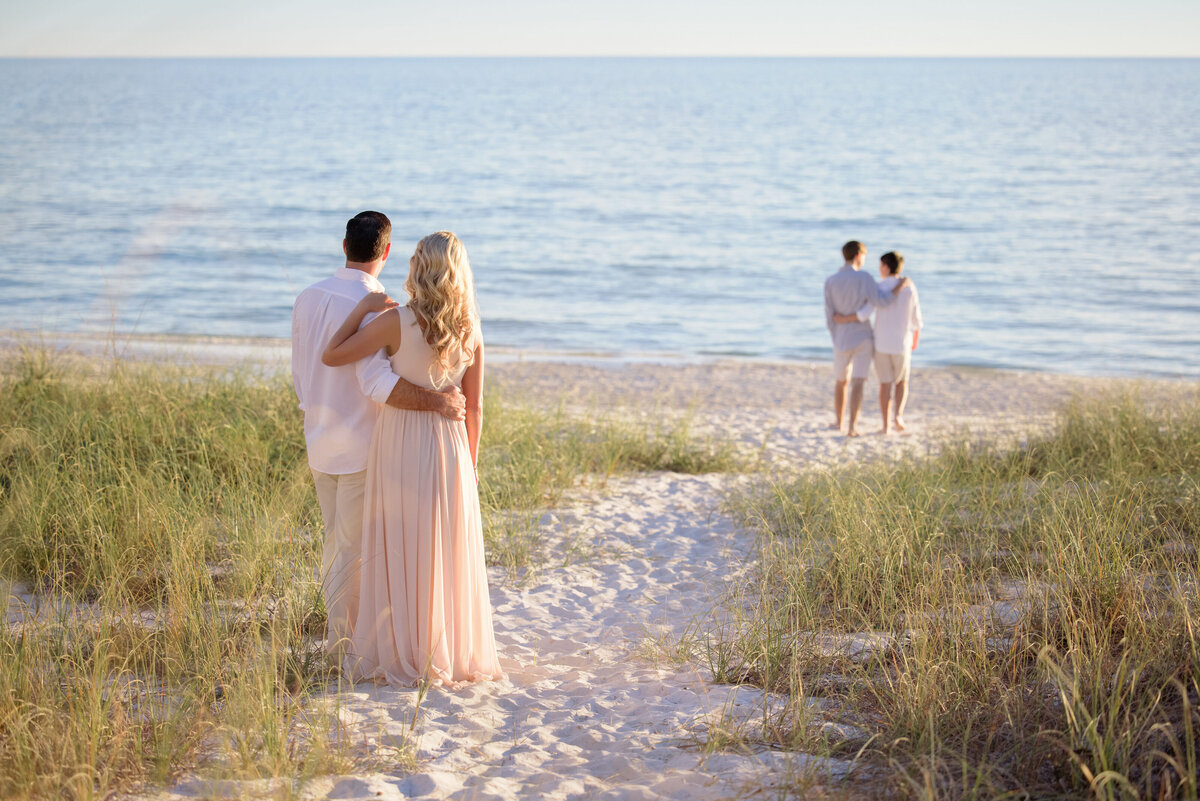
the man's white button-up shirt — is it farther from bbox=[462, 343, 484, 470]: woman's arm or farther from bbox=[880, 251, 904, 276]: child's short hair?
bbox=[880, 251, 904, 276]: child's short hair

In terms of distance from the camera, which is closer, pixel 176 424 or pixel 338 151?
pixel 176 424

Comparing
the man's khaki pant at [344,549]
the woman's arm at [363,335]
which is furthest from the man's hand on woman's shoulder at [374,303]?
the man's khaki pant at [344,549]

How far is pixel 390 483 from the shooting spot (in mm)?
4129

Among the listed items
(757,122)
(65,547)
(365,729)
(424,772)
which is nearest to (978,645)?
(424,772)

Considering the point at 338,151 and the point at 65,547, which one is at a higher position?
the point at 338,151

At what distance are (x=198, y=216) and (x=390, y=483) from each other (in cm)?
2963

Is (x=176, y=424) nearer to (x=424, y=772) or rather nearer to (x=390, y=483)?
(x=390, y=483)

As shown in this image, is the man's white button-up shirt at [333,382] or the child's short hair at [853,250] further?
the child's short hair at [853,250]

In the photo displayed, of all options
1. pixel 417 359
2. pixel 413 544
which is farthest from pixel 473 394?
pixel 413 544

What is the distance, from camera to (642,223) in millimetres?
31281

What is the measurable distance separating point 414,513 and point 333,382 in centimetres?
69

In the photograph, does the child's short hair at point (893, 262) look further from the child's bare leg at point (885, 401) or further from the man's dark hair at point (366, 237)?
the man's dark hair at point (366, 237)

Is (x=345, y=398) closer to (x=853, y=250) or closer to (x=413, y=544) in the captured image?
(x=413, y=544)

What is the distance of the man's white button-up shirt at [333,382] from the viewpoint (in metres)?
4.11
